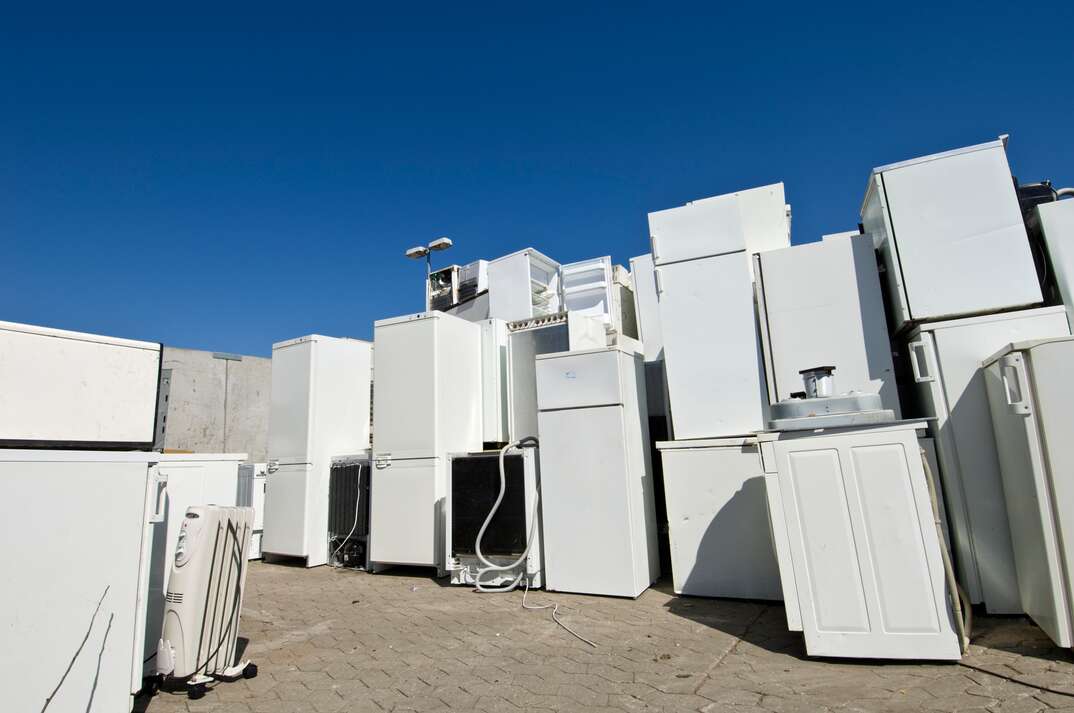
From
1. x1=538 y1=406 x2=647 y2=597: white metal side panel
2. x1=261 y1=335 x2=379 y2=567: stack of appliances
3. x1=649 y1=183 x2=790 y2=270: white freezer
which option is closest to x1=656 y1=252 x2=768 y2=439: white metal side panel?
x1=649 y1=183 x2=790 y2=270: white freezer

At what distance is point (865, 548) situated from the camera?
2602 mm

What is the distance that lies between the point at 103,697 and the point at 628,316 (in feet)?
19.6

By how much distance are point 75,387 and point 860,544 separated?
3.51 meters

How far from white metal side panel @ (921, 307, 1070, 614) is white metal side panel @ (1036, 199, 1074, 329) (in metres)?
0.22

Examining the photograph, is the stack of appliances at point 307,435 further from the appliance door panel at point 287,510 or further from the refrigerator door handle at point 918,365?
the refrigerator door handle at point 918,365

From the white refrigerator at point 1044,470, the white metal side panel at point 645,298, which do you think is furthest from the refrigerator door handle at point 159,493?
the white metal side panel at point 645,298

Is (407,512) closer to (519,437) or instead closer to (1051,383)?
(519,437)

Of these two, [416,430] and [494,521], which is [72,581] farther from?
[416,430]

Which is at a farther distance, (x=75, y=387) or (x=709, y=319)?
(x=709, y=319)

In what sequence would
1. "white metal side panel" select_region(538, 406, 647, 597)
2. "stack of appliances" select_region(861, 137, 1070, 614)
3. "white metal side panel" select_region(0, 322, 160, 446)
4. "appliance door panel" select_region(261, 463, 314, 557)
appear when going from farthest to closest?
1. "appliance door panel" select_region(261, 463, 314, 557)
2. "white metal side panel" select_region(538, 406, 647, 597)
3. "stack of appliances" select_region(861, 137, 1070, 614)
4. "white metal side panel" select_region(0, 322, 160, 446)

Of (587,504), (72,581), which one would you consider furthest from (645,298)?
(72,581)

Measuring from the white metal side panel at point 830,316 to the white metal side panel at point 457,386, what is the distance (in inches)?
110

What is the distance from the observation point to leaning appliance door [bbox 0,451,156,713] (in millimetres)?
1832

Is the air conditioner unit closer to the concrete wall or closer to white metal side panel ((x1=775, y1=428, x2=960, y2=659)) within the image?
white metal side panel ((x1=775, y1=428, x2=960, y2=659))
